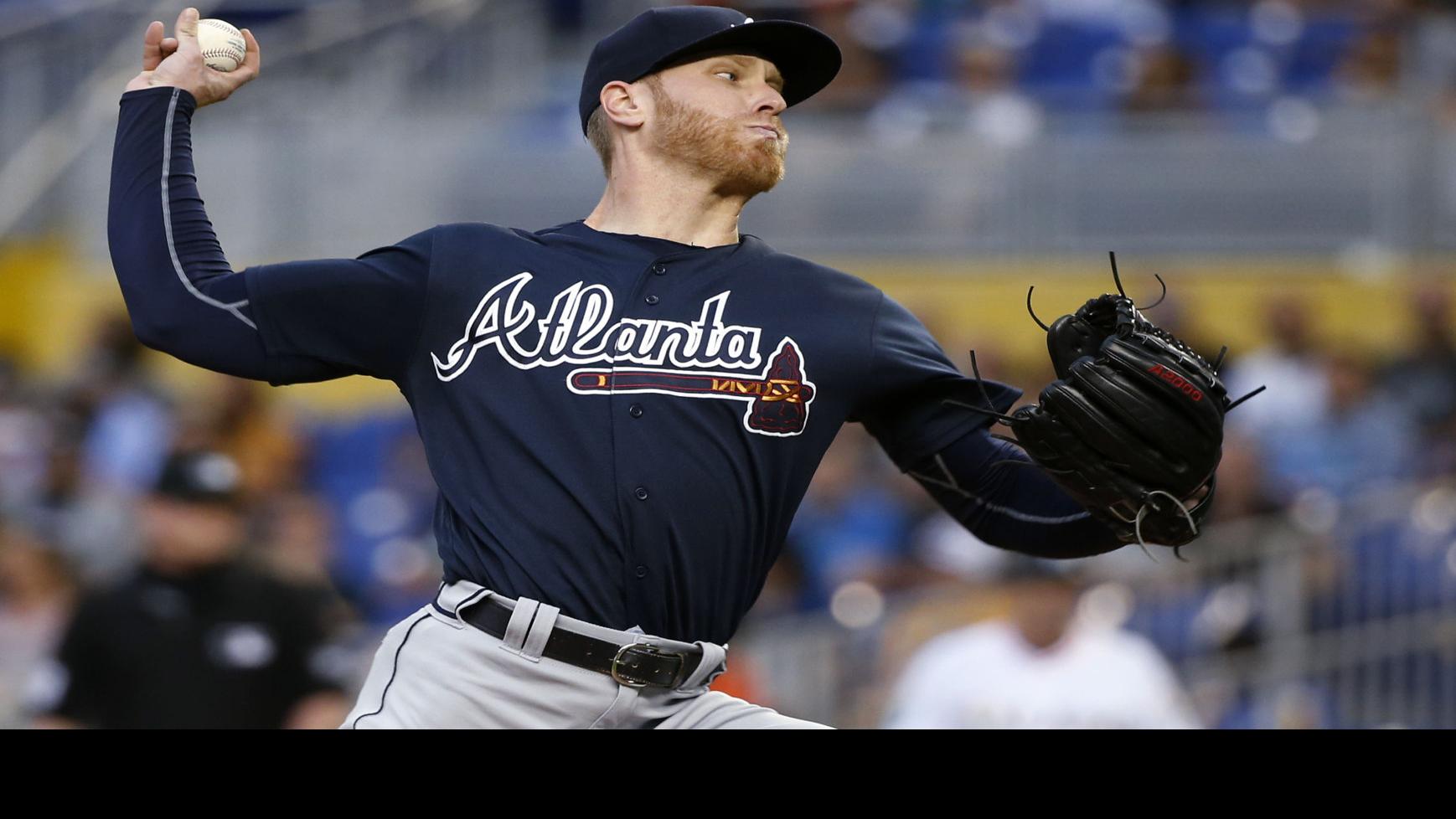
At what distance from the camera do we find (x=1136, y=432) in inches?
122

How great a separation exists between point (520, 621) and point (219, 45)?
3.85 ft

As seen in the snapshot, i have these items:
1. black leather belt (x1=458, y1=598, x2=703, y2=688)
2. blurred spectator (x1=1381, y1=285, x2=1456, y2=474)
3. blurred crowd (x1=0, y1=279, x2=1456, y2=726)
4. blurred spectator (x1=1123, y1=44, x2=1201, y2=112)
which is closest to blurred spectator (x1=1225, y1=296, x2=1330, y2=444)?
blurred crowd (x1=0, y1=279, x2=1456, y2=726)

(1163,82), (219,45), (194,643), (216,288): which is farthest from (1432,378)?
(216,288)

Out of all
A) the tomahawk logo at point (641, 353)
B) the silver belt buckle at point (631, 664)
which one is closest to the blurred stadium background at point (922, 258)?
the tomahawk logo at point (641, 353)

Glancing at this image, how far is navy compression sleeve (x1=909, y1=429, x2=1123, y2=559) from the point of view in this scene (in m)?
3.35

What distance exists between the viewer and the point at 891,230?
939 cm

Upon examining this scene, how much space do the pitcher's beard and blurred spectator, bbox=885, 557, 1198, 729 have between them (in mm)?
3339

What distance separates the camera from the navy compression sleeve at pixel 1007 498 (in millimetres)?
3350

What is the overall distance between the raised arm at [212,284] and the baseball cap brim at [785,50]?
25.4 inches

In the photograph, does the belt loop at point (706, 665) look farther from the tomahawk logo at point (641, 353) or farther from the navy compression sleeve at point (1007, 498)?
the navy compression sleeve at point (1007, 498)

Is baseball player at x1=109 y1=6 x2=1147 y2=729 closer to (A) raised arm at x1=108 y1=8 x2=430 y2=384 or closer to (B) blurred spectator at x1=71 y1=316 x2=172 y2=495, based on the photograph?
(A) raised arm at x1=108 y1=8 x2=430 y2=384
